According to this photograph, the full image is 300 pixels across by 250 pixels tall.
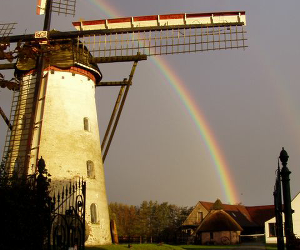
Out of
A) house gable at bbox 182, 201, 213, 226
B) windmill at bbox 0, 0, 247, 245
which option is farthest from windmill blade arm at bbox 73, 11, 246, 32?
house gable at bbox 182, 201, 213, 226

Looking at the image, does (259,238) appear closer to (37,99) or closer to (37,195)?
(37,99)

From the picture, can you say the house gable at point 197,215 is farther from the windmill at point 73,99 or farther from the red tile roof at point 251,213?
the windmill at point 73,99

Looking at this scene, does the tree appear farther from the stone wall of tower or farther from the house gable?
the house gable

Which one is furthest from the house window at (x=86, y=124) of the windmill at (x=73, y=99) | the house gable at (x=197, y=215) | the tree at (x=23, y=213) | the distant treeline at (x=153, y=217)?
the distant treeline at (x=153, y=217)

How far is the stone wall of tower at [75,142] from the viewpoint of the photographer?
961 inches

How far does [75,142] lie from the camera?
82.6 ft

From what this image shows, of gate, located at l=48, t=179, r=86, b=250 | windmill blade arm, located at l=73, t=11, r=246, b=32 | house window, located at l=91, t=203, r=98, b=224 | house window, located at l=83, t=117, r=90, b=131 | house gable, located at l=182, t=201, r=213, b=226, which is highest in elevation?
windmill blade arm, located at l=73, t=11, r=246, b=32

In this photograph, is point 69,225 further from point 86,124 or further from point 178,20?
point 178,20

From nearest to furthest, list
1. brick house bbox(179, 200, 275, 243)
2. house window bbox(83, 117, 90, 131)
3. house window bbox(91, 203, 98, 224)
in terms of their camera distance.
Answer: house window bbox(91, 203, 98, 224)
house window bbox(83, 117, 90, 131)
brick house bbox(179, 200, 275, 243)

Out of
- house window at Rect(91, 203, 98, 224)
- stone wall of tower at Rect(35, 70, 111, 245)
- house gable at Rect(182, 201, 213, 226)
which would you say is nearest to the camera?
stone wall of tower at Rect(35, 70, 111, 245)

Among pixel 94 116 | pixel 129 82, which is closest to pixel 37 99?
pixel 94 116

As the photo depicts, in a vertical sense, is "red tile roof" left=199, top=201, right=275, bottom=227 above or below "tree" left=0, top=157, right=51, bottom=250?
above

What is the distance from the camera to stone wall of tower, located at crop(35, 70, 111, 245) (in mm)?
24422

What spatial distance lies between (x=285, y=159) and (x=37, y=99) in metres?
17.9
